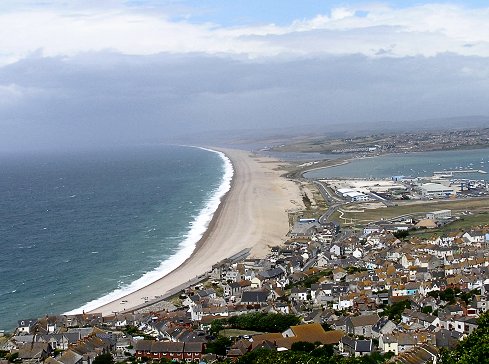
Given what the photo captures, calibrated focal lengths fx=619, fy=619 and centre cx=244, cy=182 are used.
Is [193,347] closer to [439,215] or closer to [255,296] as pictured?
[255,296]

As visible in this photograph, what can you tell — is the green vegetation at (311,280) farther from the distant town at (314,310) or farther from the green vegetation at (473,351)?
the green vegetation at (473,351)

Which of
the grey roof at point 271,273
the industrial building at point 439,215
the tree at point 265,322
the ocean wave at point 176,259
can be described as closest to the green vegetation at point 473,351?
the tree at point 265,322

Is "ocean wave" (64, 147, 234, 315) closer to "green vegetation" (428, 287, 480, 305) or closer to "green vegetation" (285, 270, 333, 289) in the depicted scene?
"green vegetation" (285, 270, 333, 289)

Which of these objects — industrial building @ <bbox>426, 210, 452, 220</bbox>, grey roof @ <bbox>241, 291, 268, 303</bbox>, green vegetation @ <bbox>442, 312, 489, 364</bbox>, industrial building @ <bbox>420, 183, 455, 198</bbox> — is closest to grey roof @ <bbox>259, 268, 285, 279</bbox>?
grey roof @ <bbox>241, 291, 268, 303</bbox>

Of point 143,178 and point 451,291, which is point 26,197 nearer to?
point 143,178

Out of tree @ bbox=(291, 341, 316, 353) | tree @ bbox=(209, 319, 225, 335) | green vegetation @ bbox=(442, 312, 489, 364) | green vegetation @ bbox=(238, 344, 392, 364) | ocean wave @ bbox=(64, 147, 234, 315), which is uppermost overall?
green vegetation @ bbox=(442, 312, 489, 364)

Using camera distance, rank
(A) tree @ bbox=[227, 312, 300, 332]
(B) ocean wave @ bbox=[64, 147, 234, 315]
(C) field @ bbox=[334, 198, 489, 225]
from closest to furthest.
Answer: (A) tree @ bbox=[227, 312, 300, 332] < (B) ocean wave @ bbox=[64, 147, 234, 315] < (C) field @ bbox=[334, 198, 489, 225]
